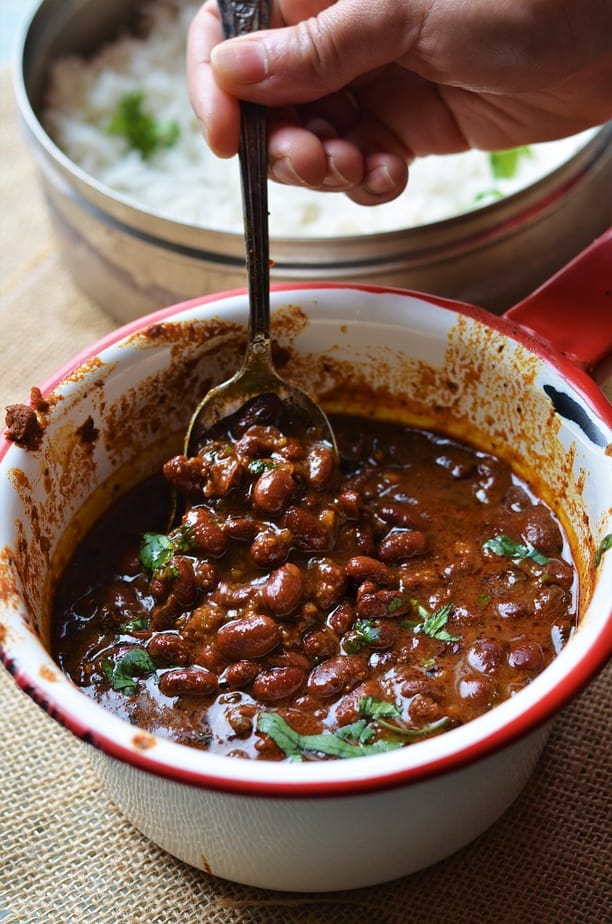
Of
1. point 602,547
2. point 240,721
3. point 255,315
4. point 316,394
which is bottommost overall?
point 240,721

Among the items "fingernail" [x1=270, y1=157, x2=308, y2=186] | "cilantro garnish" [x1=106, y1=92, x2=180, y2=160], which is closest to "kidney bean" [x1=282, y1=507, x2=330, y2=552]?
"fingernail" [x1=270, y1=157, x2=308, y2=186]

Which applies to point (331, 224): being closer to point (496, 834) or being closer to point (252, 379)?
point (252, 379)

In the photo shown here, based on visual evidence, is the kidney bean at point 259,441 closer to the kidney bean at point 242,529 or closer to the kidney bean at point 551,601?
the kidney bean at point 242,529

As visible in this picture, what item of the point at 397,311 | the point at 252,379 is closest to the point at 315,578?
the point at 252,379

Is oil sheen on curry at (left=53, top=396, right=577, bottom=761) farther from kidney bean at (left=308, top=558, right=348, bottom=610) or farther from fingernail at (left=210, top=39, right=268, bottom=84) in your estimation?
fingernail at (left=210, top=39, right=268, bottom=84)

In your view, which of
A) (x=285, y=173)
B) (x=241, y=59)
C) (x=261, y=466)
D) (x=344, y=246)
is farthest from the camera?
(x=344, y=246)

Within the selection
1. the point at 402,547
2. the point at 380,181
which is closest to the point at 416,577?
the point at 402,547

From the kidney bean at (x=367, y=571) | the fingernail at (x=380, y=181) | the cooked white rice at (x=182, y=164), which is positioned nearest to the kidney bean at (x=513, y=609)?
the kidney bean at (x=367, y=571)

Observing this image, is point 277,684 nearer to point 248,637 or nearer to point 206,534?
point 248,637
